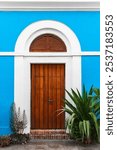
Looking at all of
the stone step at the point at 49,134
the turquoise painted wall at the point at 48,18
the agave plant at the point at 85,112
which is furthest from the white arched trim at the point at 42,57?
the agave plant at the point at 85,112

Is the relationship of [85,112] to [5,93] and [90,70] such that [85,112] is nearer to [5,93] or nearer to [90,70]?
[90,70]

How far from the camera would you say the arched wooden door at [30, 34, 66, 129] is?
940 centimetres

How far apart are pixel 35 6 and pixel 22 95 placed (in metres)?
2.95

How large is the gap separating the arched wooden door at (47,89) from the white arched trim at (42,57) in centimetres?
17

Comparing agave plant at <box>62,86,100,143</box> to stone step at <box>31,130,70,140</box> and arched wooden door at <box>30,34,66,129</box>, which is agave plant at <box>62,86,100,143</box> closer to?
stone step at <box>31,130,70,140</box>

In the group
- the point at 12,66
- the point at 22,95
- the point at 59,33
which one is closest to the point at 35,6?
the point at 59,33

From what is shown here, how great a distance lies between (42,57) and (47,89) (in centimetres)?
111

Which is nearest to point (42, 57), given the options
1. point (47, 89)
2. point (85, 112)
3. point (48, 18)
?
point (47, 89)

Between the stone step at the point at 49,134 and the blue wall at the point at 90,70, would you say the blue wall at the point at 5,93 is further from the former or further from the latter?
the blue wall at the point at 90,70

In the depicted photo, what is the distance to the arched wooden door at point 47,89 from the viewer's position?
9398mm

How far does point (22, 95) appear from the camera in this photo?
9305 millimetres

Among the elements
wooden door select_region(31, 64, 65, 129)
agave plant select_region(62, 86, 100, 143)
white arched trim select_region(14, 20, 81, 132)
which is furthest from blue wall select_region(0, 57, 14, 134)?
agave plant select_region(62, 86, 100, 143)

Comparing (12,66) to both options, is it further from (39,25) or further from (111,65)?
(111,65)

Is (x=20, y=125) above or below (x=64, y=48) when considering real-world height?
below
